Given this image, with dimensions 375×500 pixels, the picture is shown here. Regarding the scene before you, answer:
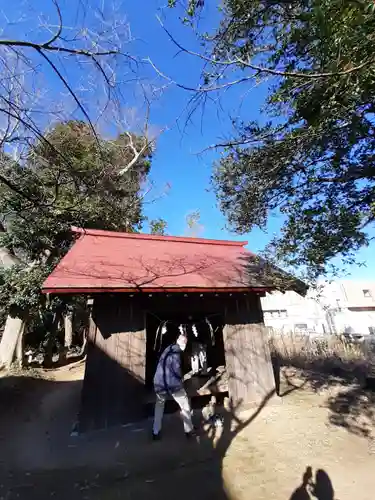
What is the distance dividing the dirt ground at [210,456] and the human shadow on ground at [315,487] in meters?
0.01

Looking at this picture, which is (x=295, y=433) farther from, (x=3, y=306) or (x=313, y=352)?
(x=3, y=306)

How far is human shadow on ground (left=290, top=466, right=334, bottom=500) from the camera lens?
2908 mm

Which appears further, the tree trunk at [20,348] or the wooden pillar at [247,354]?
the tree trunk at [20,348]

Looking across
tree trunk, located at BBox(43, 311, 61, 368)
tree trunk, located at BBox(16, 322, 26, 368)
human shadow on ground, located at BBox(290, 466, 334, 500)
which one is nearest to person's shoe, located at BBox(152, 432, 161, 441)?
human shadow on ground, located at BBox(290, 466, 334, 500)

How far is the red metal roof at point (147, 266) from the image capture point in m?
4.83

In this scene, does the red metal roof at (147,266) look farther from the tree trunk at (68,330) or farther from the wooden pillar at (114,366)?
the tree trunk at (68,330)

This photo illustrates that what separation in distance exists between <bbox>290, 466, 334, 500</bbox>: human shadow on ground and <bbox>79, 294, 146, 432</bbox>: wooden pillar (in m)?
2.91

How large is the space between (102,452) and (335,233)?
5.07 metres

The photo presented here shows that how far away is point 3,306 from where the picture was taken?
869 cm

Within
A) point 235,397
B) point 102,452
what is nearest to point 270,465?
point 235,397

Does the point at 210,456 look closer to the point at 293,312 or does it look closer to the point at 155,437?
the point at 155,437

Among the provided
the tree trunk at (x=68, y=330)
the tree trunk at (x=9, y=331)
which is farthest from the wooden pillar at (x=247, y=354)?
the tree trunk at (x=68, y=330)

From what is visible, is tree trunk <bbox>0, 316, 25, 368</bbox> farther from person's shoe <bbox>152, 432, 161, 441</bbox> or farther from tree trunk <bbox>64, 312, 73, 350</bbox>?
person's shoe <bbox>152, 432, 161, 441</bbox>

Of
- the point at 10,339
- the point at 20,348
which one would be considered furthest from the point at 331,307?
the point at 10,339
